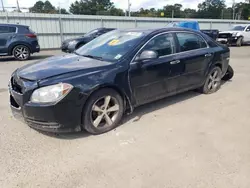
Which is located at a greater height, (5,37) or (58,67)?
(5,37)

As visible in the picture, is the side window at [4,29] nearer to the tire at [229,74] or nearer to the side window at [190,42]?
the side window at [190,42]

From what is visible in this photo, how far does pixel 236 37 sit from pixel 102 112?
54.5ft

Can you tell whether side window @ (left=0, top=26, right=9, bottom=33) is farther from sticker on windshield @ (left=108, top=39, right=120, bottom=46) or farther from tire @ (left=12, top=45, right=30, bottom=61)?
sticker on windshield @ (left=108, top=39, right=120, bottom=46)

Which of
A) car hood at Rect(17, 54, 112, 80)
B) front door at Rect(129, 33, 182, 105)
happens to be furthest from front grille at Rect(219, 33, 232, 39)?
car hood at Rect(17, 54, 112, 80)

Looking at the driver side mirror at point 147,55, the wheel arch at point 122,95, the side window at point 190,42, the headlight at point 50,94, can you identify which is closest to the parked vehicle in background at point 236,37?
the side window at point 190,42

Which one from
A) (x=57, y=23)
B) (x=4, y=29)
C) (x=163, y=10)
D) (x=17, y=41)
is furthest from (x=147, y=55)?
(x=163, y=10)

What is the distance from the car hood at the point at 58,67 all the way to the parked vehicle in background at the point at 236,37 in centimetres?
1576

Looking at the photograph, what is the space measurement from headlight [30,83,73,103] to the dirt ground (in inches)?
25.7

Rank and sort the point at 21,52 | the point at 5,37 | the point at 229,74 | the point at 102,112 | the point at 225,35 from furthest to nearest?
the point at 225,35 → the point at 21,52 → the point at 5,37 → the point at 229,74 → the point at 102,112

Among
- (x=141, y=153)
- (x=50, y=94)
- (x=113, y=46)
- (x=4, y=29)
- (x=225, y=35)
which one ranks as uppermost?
(x=4, y=29)

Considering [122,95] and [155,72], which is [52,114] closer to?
[122,95]

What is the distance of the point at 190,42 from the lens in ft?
15.6

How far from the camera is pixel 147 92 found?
4.02m

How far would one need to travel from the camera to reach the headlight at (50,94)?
303cm
